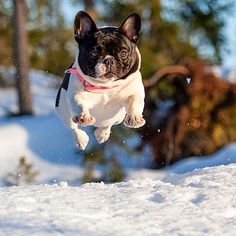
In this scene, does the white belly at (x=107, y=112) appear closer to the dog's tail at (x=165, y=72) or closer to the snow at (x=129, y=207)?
the snow at (x=129, y=207)

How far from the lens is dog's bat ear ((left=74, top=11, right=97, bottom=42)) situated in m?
6.98

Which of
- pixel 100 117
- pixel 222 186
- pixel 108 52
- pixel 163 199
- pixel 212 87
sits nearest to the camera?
pixel 163 199

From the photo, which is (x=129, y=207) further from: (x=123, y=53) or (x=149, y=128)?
(x=149, y=128)

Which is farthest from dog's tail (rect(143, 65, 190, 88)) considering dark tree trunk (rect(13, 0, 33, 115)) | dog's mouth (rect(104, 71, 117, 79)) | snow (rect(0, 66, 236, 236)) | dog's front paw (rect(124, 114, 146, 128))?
dog's mouth (rect(104, 71, 117, 79))

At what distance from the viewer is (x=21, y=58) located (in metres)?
16.6

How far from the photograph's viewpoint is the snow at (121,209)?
511 cm

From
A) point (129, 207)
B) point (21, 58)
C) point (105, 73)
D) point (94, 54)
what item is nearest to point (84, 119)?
point (105, 73)

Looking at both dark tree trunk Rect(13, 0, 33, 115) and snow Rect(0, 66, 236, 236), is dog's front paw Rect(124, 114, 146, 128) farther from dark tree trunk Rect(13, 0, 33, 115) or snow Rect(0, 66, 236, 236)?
dark tree trunk Rect(13, 0, 33, 115)

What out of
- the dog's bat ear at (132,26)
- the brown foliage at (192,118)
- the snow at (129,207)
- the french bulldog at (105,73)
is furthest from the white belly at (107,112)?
the brown foliage at (192,118)

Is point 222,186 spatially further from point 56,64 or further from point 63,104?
point 56,64

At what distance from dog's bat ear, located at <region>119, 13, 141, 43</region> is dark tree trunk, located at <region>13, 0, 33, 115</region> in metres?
9.46

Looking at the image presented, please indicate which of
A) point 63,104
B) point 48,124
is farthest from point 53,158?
point 63,104

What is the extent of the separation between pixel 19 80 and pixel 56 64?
2.48 meters

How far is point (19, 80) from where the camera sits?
16.4m
